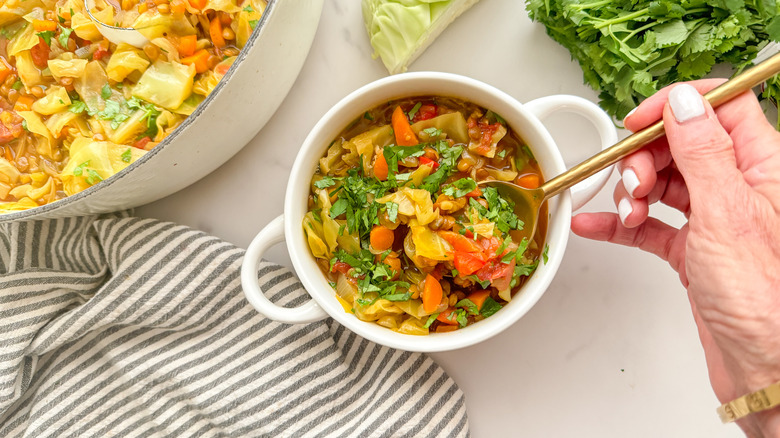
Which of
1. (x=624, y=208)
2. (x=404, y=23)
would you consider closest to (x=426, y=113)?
(x=404, y=23)

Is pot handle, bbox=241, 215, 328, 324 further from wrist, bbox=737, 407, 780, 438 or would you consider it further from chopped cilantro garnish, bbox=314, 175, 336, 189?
wrist, bbox=737, 407, 780, 438

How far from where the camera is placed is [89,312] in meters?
2.21

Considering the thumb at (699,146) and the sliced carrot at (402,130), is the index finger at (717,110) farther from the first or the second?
the sliced carrot at (402,130)

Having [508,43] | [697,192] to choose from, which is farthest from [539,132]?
[508,43]

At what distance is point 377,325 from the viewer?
1.91m

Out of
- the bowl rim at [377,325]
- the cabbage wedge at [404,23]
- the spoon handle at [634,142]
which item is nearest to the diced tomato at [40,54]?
the bowl rim at [377,325]

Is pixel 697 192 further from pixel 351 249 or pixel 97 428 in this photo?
pixel 97 428

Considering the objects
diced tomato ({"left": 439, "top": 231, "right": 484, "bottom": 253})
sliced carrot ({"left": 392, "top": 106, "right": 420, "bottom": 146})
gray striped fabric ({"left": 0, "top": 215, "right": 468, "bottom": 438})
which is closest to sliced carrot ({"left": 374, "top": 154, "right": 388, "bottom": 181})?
sliced carrot ({"left": 392, "top": 106, "right": 420, "bottom": 146})

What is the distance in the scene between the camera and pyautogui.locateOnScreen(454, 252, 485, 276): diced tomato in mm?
1781

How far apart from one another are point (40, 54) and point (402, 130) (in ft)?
4.25

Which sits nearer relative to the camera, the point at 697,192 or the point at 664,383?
the point at 697,192

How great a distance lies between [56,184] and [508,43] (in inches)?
66.4

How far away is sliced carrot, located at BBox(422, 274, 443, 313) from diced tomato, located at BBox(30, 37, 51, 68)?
153 centimetres

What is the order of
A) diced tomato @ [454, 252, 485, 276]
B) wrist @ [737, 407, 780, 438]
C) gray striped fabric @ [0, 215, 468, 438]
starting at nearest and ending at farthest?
wrist @ [737, 407, 780, 438], diced tomato @ [454, 252, 485, 276], gray striped fabric @ [0, 215, 468, 438]
